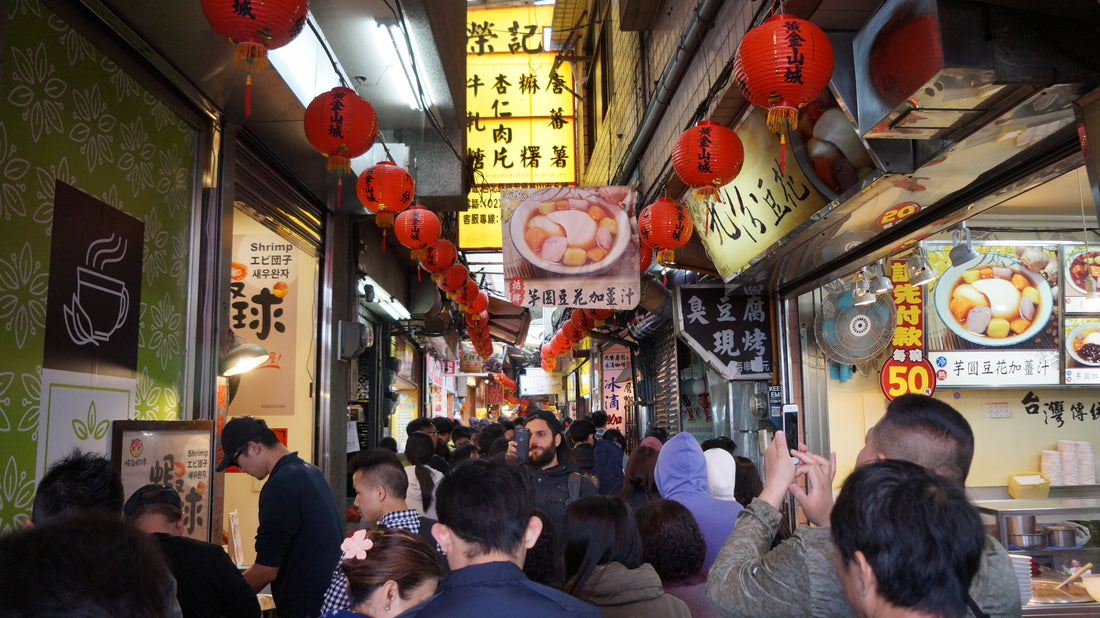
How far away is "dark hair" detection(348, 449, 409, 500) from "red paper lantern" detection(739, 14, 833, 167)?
2727 mm

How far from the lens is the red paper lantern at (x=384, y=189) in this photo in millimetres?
6203

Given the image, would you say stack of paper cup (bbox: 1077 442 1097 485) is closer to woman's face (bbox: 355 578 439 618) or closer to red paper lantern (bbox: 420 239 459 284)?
red paper lantern (bbox: 420 239 459 284)

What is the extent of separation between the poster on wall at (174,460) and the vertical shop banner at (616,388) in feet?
39.2

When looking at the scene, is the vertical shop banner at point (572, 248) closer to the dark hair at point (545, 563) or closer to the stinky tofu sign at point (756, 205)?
the stinky tofu sign at point (756, 205)

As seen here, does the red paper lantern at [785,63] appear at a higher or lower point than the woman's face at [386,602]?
higher

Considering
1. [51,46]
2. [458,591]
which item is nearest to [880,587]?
[458,591]

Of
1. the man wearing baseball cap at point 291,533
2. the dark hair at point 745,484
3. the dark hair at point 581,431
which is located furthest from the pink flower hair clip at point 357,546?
the dark hair at point 581,431

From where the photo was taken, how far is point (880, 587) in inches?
66.9

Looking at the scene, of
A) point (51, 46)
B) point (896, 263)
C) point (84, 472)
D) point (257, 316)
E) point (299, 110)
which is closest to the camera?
point (84, 472)

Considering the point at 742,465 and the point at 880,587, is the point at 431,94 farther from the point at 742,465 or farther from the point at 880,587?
the point at 880,587

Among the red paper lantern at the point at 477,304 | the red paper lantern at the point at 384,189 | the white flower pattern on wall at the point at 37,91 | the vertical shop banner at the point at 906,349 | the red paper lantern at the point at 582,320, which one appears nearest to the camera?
the white flower pattern on wall at the point at 37,91

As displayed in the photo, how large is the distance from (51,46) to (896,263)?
685cm

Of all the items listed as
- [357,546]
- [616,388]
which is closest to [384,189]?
[357,546]

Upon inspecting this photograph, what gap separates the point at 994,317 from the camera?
741 cm
